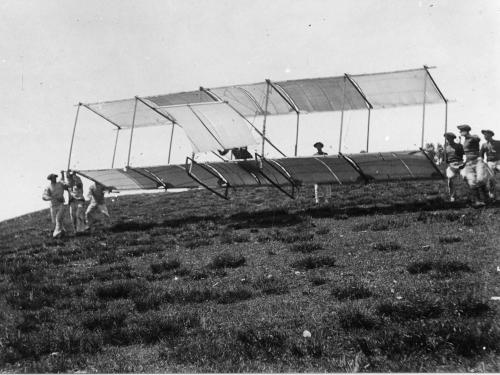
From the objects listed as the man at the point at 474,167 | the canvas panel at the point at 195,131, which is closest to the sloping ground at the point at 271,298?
the man at the point at 474,167

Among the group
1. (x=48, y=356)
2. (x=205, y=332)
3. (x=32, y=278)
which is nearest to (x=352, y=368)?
(x=205, y=332)

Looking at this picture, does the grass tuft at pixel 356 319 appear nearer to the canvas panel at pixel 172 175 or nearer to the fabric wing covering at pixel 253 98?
the fabric wing covering at pixel 253 98

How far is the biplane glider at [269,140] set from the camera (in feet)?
54.4

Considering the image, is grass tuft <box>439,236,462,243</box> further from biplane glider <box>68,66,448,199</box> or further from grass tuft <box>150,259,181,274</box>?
grass tuft <box>150,259,181,274</box>

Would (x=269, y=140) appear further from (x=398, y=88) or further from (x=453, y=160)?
(x=453, y=160)

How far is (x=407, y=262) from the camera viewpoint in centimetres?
932

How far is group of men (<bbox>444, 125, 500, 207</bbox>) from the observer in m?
15.0

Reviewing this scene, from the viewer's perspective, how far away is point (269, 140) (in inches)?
684

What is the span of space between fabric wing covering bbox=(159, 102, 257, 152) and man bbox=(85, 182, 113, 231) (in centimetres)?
515

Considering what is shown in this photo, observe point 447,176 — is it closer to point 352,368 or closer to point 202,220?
point 202,220

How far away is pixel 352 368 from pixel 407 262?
4.48 meters

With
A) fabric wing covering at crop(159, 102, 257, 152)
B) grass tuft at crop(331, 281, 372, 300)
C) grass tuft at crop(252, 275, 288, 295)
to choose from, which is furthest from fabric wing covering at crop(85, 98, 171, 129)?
grass tuft at crop(331, 281, 372, 300)

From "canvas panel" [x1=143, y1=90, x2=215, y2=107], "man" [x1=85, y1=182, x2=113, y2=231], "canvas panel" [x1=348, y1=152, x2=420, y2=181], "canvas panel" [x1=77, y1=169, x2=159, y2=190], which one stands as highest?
"canvas panel" [x1=143, y1=90, x2=215, y2=107]

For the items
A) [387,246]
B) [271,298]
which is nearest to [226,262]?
[271,298]
